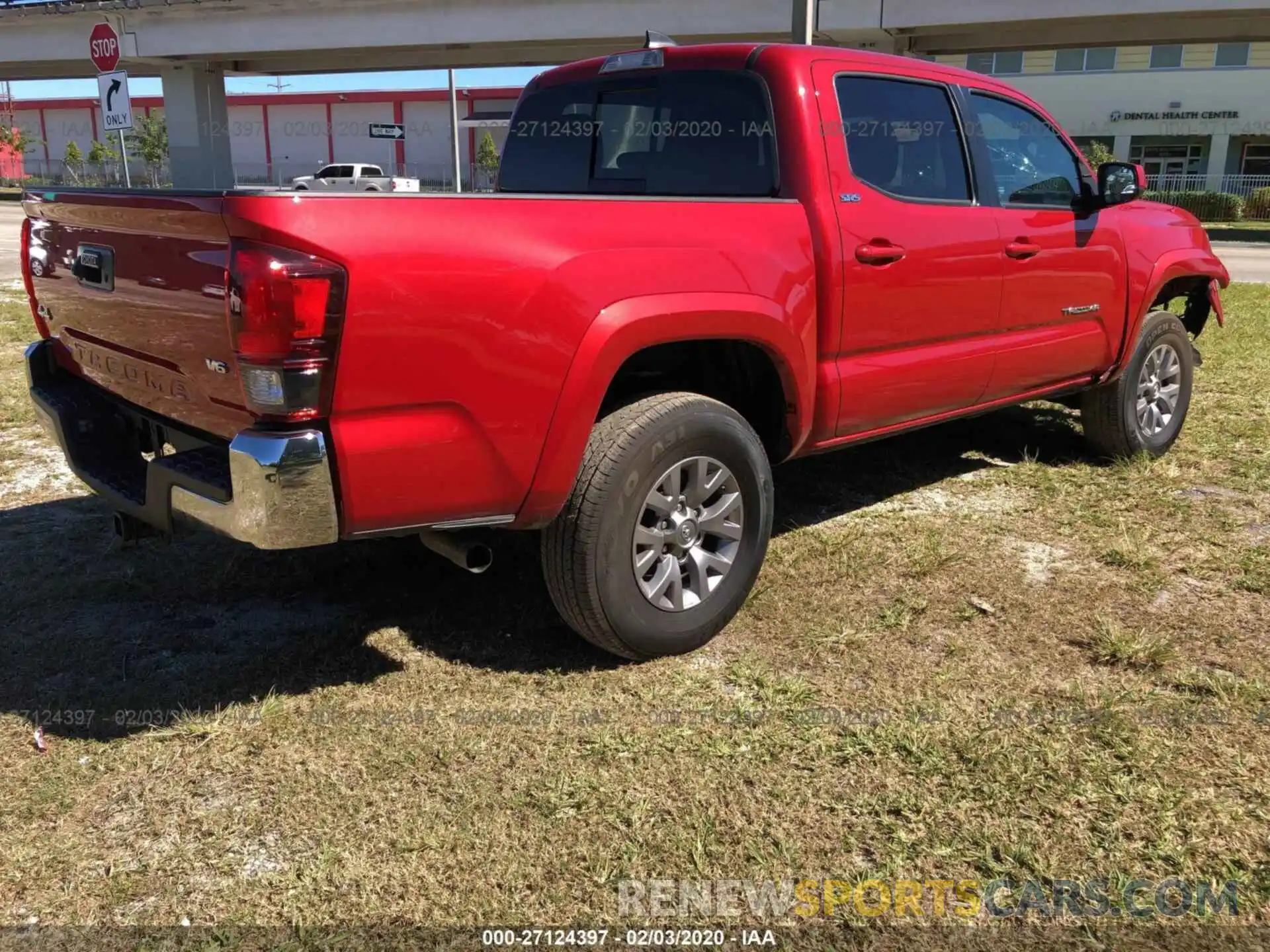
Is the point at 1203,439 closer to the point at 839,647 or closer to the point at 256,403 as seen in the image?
the point at 839,647

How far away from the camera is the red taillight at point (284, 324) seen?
242cm

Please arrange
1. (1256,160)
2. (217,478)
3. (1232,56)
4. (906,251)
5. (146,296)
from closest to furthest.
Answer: (217,478), (146,296), (906,251), (1232,56), (1256,160)

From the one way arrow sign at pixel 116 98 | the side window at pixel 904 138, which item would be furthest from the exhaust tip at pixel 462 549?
the one way arrow sign at pixel 116 98

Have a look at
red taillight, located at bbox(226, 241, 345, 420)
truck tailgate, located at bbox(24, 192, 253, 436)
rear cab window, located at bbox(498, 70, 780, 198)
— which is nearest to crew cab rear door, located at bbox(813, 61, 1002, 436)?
rear cab window, located at bbox(498, 70, 780, 198)

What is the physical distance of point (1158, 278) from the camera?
17.6ft

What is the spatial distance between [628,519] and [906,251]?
1.58m

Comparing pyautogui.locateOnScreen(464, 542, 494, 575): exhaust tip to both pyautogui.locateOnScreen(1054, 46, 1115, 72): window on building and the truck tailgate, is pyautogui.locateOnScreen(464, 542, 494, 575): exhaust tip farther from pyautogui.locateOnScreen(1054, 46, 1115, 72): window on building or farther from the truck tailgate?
pyautogui.locateOnScreen(1054, 46, 1115, 72): window on building

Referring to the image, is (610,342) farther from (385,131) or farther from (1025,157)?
(385,131)

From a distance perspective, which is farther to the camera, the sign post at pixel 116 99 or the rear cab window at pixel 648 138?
the sign post at pixel 116 99

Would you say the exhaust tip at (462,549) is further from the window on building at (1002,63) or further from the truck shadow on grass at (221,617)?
the window on building at (1002,63)

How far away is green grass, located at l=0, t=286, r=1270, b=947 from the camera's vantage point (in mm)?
2451

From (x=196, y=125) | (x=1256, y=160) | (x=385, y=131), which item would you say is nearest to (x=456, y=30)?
(x=385, y=131)

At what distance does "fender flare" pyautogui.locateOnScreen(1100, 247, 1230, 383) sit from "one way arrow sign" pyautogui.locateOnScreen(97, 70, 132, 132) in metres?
7.96

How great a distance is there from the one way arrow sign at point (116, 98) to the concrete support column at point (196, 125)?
24306mm
